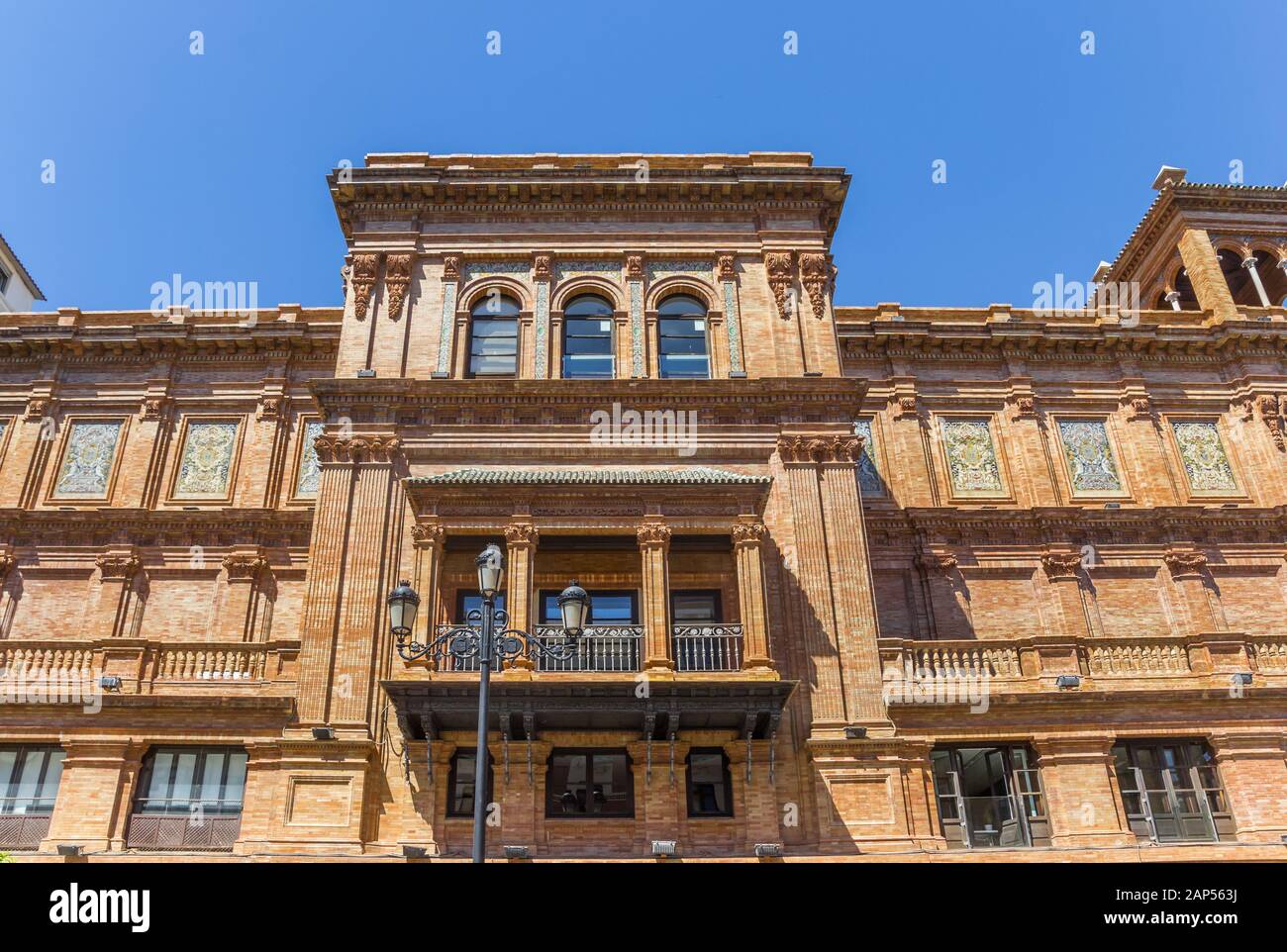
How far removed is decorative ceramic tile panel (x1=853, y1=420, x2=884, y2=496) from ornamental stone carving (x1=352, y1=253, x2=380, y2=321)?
492 inches

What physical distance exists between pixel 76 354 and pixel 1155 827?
93.7 feet

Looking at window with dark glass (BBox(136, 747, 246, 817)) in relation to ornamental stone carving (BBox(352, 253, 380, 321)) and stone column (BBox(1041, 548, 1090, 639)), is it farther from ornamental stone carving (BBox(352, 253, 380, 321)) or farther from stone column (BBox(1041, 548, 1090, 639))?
stone column (BBox(1041, 548, 1090, 639))

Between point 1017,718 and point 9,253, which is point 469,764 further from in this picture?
point 9,253

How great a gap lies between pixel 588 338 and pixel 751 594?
26.3ft

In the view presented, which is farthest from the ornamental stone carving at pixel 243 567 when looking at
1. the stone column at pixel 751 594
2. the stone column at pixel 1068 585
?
the stone column at pixel 1068 585

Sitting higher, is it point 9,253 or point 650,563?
point 9,253

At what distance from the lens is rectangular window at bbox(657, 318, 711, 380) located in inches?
931

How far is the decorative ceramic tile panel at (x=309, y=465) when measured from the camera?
86.3ft

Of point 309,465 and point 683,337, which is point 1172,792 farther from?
point 309,465

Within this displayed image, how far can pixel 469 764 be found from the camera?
1884 cm


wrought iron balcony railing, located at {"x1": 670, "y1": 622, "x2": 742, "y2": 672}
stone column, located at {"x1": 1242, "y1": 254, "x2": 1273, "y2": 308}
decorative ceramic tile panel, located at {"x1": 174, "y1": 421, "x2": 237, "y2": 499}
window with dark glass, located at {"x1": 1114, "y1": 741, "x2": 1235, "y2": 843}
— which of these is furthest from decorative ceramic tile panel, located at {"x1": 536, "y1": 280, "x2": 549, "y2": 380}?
stone column, located at {"x1": 1242, "y1": 254, "x2": 1273, "y2": 308}
